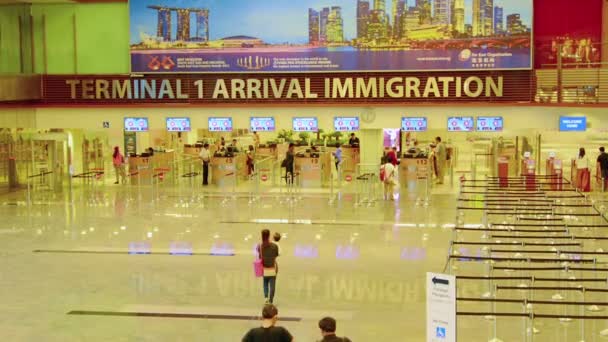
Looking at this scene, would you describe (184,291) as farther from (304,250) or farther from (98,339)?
(304,250)

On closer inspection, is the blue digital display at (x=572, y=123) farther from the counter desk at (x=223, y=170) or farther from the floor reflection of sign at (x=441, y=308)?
the floor reflection of sign at (x=441, y=308)

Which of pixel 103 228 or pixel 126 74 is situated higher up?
pixel 126 74

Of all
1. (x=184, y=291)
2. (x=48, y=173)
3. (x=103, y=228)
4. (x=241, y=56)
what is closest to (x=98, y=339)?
(x=184, y=291)

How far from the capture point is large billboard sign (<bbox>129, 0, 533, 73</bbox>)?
3106 cm

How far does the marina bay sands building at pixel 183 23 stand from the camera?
3306 centimetres

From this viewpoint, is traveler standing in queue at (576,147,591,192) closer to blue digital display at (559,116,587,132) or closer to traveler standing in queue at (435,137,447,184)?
blue digital display at (559,116,587,132)

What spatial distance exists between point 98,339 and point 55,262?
18.8 ft

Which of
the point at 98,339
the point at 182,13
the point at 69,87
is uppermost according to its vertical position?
the point at 182,13

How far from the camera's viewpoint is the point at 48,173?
30094 millimetres

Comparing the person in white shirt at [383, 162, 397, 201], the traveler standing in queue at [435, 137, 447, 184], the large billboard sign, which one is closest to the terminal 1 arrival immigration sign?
the large billboard sign

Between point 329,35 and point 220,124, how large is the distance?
4.80 m

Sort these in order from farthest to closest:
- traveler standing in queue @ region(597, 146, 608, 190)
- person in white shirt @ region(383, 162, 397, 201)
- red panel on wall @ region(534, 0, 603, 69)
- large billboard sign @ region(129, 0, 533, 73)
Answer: red panel on wall @ region(534, 0, 603, 69), large billboard sign @ region(129, 0, 533, 73), traveler standing in queue @ region(597, 146, 608, 190), person in white shirt @ region(383, 162, 397, 201)

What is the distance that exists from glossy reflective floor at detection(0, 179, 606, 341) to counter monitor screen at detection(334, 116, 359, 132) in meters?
4.48

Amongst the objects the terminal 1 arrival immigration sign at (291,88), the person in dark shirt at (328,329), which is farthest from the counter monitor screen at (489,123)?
the person in dark shirt at (328,329)
